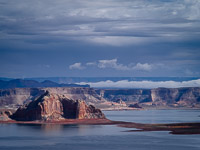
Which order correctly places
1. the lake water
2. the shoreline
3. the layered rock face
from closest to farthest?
1. the lake water
2. the shoreline
3. the layered rock face

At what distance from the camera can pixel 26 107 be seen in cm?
15062

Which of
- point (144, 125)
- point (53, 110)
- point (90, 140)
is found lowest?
point (90, 140)

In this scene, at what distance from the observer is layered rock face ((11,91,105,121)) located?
14700cm

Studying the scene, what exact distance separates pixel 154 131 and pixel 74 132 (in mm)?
18688

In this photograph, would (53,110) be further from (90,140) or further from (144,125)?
(90,140)

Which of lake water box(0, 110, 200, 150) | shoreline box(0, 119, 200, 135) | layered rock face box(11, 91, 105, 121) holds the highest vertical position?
layered rock face box(11, 91, 105, 121)

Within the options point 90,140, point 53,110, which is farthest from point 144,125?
point 90,140

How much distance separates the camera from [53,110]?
15062cm

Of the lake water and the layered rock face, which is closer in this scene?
the lake water

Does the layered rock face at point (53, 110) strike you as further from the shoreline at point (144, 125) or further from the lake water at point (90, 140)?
the lake water at point (90, 140)

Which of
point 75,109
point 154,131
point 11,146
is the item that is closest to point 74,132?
point 154,131

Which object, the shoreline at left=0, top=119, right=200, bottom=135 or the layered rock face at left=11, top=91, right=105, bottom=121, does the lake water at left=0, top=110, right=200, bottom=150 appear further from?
the layered rock face at left=11, top=91, right=105, bottom=121

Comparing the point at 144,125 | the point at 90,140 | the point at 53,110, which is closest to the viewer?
the point at 90,140

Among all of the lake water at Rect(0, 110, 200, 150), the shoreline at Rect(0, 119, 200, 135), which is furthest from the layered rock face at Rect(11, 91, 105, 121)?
the lake water at Rect(0, 110, 200, 150)
